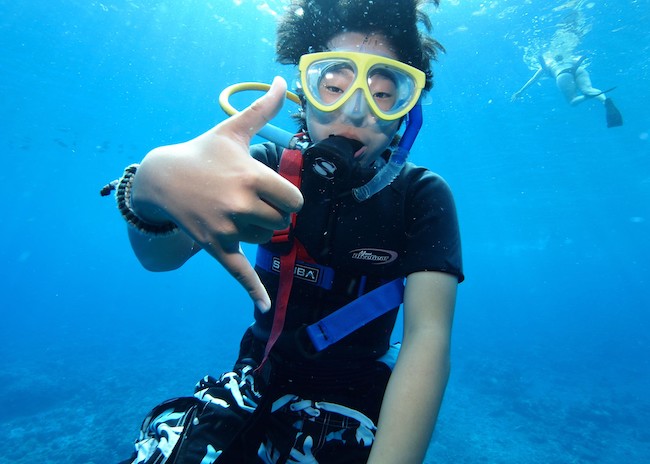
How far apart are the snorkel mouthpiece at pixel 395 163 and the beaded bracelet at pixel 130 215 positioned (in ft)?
4.18

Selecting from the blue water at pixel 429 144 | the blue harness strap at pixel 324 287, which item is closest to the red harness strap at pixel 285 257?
the blue harness strap at pixel 324 287

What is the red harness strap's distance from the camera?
2.09 meters

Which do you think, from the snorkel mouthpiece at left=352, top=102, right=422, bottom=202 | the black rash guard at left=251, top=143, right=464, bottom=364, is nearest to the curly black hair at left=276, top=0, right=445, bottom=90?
the snorkel mouthpiece at left=352, top=102, right=422, bottom=202

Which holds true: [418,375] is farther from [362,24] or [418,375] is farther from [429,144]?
[429,144]

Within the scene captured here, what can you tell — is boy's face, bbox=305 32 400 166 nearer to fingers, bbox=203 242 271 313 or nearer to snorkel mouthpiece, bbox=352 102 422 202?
snorkel mouthpiece, bbox=352 102 422 202

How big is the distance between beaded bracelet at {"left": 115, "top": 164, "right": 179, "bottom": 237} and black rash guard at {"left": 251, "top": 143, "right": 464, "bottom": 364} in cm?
92

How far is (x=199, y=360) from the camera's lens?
19.3 meters

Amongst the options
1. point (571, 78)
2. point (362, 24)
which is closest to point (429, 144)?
point (571, 78)

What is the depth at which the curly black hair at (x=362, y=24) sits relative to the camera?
254cm

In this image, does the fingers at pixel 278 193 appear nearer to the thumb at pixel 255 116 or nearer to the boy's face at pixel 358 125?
A: the thumb at pixel 255 116

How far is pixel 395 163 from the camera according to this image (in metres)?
2.33

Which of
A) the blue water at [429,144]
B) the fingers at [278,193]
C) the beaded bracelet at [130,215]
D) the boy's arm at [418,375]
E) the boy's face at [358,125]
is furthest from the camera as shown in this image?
the blue water at [429,144]

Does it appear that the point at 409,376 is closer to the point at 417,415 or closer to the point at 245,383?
the point at 417,415

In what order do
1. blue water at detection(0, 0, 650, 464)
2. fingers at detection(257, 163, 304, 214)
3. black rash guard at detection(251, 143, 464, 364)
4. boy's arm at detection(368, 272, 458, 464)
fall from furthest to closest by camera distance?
blue water at detection(0, 0, 650, 464) < black rash guard at detection(251, 143, 464, 364) < boy's arm at detection(368, 272, 458, 464) < fingers at detection(257, 163, 304, 214)
